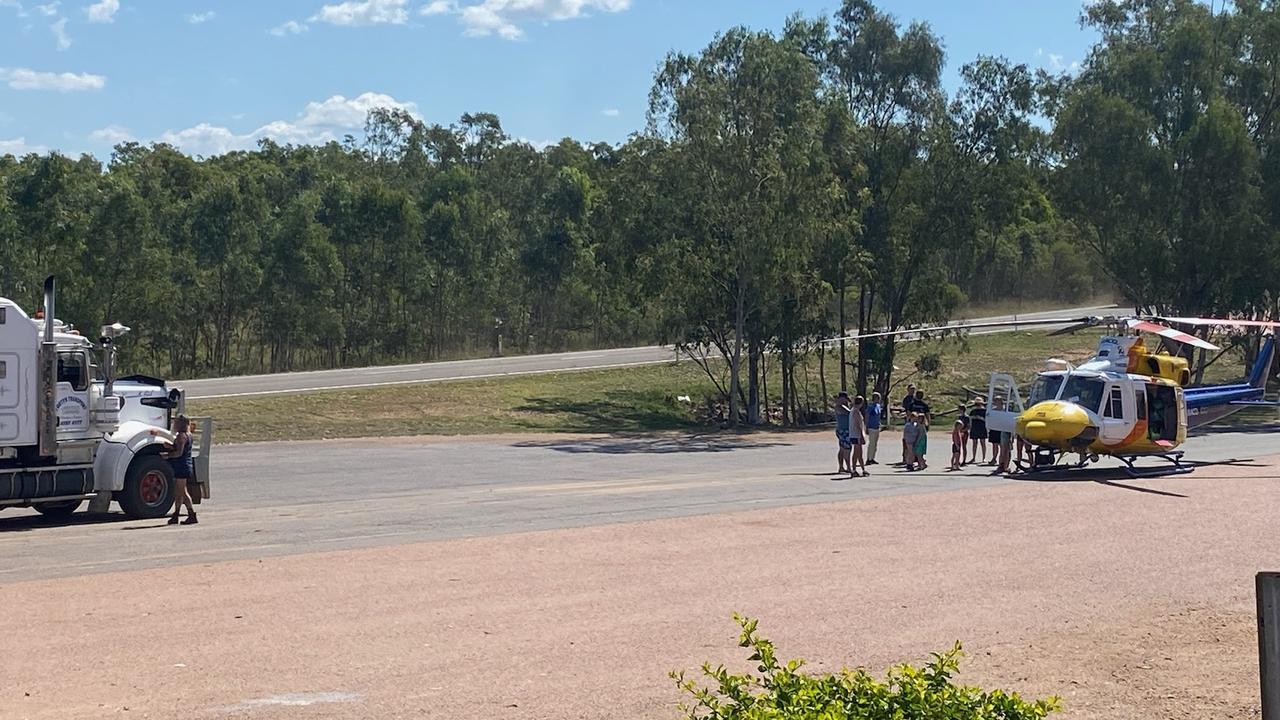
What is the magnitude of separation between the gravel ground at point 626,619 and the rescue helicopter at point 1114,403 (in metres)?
6.13

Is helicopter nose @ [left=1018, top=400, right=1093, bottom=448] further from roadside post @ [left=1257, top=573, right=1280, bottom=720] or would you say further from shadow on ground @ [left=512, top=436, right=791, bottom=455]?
roadside post @ [left=1257, top=573, right=1280, bottom=720]

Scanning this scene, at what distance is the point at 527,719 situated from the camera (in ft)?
29.9

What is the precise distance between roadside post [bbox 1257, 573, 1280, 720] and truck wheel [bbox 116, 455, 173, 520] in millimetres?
17504

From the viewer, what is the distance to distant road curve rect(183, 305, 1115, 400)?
41656mm

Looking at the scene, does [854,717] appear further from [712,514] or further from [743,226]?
[743,226]

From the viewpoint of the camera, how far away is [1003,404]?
28062mm

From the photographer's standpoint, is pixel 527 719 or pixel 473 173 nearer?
pixel 527 719

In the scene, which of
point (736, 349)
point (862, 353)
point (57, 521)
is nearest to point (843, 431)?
point (57, 521)

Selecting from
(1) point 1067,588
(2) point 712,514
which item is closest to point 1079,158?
(2) point 712,514

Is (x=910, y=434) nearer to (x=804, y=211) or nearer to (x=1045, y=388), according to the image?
(x=1045, y=388)

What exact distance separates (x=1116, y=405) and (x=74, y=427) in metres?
18.3

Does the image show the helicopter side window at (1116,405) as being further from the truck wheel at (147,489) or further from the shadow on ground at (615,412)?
the shadow on ground at (615,412)

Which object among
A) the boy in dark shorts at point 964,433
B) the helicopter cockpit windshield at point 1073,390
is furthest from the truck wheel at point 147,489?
the boy in dark shorts at point 964,433

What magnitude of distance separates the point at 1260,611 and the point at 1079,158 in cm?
4579
